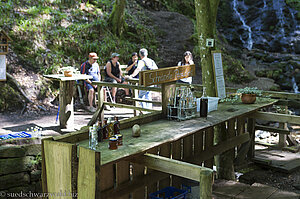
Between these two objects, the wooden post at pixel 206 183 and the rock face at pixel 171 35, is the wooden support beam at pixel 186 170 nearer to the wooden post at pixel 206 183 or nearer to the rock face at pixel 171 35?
the wooden post at pixel 206 183

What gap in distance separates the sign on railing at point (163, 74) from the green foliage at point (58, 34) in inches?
284

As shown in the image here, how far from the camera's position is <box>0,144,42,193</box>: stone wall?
549 cm

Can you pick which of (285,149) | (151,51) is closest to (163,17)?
(151,51)

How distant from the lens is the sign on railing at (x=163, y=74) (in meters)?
4.30

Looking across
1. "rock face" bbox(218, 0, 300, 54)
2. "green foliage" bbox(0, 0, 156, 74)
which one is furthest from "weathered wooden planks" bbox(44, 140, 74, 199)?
"rock face" bbox(218, 0, 300, 54)

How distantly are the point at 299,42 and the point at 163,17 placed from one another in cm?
747

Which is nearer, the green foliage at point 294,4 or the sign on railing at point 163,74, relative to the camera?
the sign on railing at point 163,74

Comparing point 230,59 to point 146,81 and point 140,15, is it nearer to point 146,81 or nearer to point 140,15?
point 140,15

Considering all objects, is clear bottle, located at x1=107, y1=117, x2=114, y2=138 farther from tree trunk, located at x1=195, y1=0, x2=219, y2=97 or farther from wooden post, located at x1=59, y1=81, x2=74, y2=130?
wooden post, located at x1=59, y1=81, x2=74, y2=130

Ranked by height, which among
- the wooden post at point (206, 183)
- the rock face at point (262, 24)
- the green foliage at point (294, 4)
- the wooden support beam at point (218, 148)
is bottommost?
the wooden support beam at point (218, 148)

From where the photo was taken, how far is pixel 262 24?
2111 cm

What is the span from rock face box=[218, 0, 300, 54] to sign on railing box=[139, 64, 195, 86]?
16027 mm

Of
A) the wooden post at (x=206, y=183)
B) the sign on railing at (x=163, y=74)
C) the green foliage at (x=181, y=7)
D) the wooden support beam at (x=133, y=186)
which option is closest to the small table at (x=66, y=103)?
the sign on railing at (x=163, y=74)

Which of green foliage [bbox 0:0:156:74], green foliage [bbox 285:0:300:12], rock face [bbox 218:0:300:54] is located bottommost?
green foliage [bbox 0:0:156:74]
